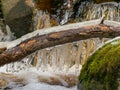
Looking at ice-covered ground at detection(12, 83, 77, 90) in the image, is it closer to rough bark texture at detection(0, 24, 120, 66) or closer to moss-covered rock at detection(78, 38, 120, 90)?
rough bark texture at detection(0, 24, 120, 66)

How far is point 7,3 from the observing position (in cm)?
906

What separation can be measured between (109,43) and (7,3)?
6101 millimetres

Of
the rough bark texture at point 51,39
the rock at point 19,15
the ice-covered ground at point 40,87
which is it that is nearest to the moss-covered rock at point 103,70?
the rough bark texture at point 51,39

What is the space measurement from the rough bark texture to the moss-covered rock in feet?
3.85

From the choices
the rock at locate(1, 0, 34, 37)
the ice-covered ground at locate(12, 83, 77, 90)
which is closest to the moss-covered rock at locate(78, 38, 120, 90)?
the ice-covered ground at locate(12, 83, 77, 90)

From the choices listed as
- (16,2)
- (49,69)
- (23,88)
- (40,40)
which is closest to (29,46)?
(40,40)

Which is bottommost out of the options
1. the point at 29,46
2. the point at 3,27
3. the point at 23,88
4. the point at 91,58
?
the point at 3,27

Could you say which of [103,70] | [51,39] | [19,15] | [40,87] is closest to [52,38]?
[51,39]

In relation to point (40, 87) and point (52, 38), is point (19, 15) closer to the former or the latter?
point (40, 87)

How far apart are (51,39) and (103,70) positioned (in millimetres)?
1545

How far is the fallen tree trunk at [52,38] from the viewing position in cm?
441

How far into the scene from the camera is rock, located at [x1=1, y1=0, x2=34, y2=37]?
344 inches

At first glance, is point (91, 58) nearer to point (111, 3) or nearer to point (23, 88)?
point (23, 88)

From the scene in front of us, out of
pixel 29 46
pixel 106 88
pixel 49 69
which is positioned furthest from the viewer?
pixel 49 69
